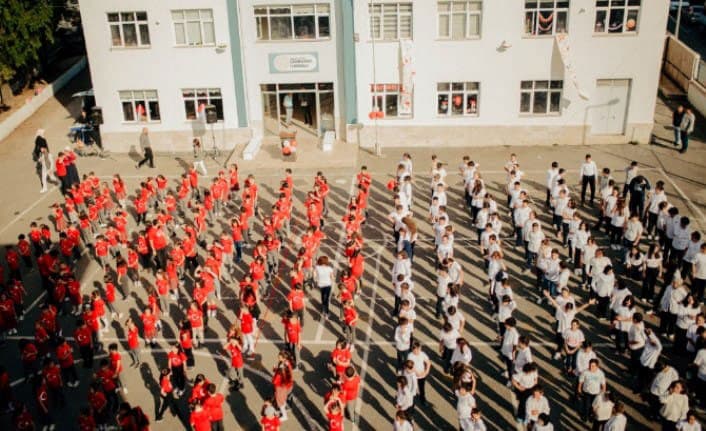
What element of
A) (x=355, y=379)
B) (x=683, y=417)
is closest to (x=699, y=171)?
(x=683, y=417)

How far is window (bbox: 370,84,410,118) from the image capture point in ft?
98.6

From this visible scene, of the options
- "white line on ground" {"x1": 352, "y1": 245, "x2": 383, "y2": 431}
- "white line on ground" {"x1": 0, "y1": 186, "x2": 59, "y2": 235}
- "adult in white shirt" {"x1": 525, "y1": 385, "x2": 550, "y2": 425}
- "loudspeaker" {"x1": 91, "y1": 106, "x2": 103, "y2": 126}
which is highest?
"loudspeaker" {"x1": 91, "y1": 106, "x2": 103, "y2": 126}

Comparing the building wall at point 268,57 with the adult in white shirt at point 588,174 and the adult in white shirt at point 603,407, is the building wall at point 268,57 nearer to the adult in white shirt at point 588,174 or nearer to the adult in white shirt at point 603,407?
the adult in white shirt at point 588,174

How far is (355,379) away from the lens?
1338 centimetres

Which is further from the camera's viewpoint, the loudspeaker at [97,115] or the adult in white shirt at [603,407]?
the loudspeaker at [97,115]

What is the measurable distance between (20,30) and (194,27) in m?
10.7

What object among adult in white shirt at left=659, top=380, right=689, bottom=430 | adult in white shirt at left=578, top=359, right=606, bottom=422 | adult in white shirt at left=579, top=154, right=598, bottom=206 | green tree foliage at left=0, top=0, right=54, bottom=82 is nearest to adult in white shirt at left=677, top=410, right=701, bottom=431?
adult in white shirt at left=659, top=380, right=689, bottom=430

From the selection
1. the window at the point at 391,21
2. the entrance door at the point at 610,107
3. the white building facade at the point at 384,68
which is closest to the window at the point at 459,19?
the white building facade at the point at 384,68

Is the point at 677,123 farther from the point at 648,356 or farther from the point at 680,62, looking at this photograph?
the point at 648,356

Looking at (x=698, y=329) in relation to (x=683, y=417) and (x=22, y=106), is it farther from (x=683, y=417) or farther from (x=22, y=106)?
(x=22, y=106)

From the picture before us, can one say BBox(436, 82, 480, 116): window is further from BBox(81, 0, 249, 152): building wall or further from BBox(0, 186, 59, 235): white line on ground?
BBox(0, 186, 59, 235): white line on ground

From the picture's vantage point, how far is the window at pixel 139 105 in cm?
3095

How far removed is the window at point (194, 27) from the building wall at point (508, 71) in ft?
21.8

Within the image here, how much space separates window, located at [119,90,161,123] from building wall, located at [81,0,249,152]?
25cm
